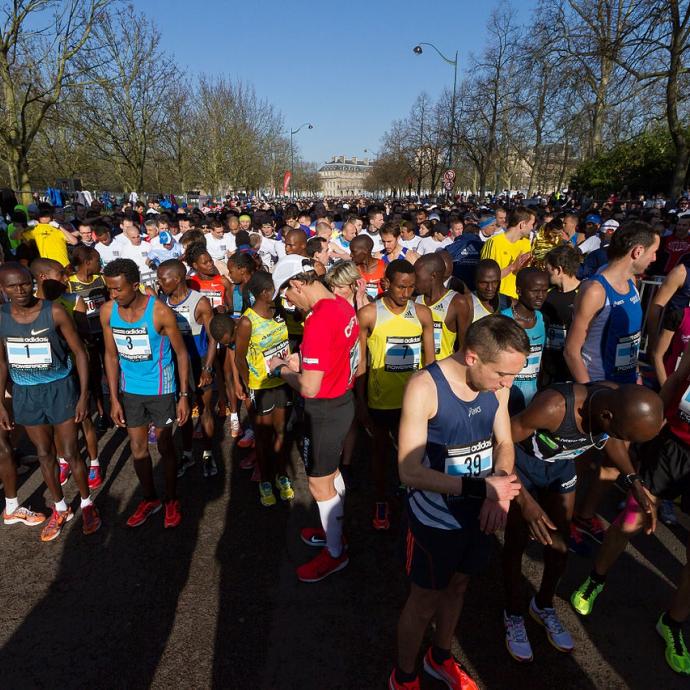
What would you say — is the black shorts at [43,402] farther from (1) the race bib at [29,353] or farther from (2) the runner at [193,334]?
(2) the runner at [193,334]

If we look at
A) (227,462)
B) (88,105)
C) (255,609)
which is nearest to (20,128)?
(88,105)

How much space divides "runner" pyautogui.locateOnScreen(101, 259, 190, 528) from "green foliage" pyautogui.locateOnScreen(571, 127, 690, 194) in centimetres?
2700

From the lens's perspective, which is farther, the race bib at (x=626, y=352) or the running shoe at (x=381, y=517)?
the running shoe at (x=381, y=517)

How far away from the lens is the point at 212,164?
118 feet

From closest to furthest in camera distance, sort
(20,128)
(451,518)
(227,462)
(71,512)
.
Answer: (451,518)
(71,512)
(227,462)
(20,128)

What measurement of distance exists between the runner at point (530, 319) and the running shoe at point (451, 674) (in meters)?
1.79

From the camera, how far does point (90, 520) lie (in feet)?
12.8

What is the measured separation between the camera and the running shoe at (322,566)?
3.37 metres

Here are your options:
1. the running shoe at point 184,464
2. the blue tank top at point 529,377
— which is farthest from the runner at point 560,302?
the running shoe at point 184,464

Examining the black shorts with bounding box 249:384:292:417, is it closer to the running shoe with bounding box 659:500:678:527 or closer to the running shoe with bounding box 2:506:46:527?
the running shoe with bounding box 2:506:46:527

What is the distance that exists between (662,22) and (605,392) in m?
18.6

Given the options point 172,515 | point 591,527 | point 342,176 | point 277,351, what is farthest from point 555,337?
point 342,176

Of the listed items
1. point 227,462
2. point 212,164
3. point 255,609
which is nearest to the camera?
point 255,609

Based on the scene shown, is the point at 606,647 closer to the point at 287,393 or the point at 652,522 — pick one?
the point at 652,522
